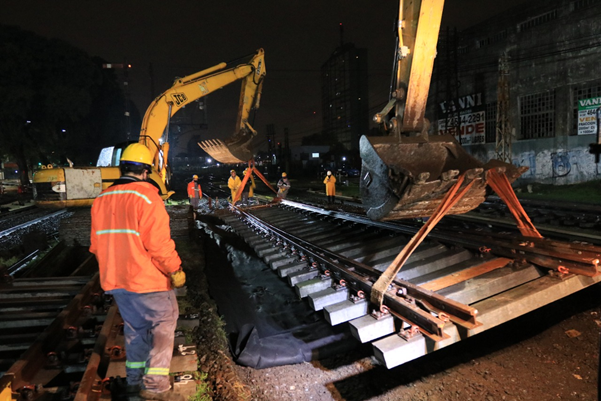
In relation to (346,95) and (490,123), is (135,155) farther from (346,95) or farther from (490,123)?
(346,95)

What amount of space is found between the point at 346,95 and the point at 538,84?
1882 inches

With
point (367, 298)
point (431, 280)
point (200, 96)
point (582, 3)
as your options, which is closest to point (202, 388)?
point (367, 298)

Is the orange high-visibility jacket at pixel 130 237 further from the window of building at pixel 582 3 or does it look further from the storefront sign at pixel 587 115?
the window of building at pixel 582 3

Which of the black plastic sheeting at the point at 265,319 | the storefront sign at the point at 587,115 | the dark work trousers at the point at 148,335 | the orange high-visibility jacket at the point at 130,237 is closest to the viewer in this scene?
the orange high-visibility jacket at the point at 130,237

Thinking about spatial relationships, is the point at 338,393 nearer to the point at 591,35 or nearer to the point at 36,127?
the point at 591,35

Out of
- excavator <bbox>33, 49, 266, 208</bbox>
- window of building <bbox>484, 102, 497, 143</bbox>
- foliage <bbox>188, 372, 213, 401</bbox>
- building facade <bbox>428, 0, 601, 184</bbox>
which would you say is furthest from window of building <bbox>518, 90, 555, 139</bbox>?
foliage <bbox>188, 372, 213, 401</bbox>

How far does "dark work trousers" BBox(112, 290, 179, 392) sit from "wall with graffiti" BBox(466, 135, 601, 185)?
2207 cm

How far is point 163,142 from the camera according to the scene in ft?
33.7

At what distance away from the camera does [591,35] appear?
18.6m

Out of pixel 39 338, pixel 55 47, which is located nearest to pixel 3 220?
pixel 39 338

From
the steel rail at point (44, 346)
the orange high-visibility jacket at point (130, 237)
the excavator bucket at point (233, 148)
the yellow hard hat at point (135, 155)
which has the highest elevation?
the excavator bucket at point (233, 148)

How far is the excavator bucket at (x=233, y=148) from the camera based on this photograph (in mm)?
10805

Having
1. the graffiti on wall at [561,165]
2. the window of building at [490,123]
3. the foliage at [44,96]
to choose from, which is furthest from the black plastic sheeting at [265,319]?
the foliage at [44,96]

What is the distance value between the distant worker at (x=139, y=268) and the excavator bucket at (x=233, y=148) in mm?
7883
